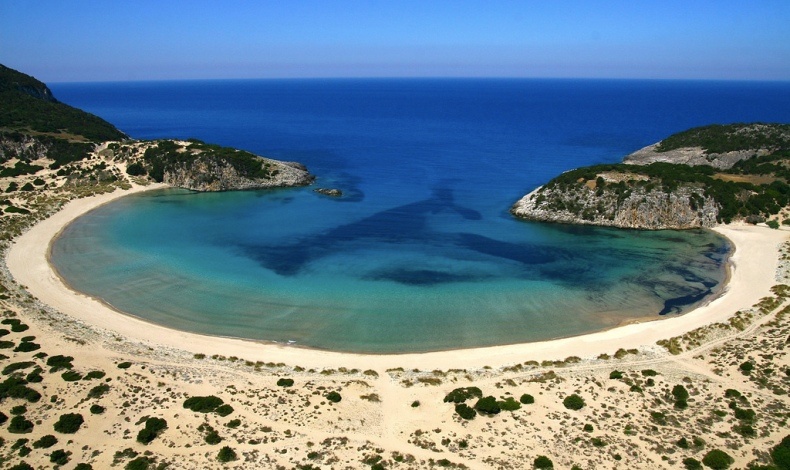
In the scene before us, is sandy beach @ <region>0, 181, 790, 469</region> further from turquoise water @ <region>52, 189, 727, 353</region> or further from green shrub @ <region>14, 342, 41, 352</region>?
turquoise water @ <region>52, 189, 727, 353</region>

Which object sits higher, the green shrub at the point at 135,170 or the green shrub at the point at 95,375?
the green shrub at the point at 135,170

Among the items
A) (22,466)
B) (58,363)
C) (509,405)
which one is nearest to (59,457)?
(22,466)

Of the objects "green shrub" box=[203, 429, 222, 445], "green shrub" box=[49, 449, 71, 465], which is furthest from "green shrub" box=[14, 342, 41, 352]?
"green shrub" box=[203, 429, 222, 445]

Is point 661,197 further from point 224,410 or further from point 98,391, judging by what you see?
point 98,391

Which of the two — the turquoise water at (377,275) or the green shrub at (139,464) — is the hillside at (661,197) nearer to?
the turquoise water at (377,275)

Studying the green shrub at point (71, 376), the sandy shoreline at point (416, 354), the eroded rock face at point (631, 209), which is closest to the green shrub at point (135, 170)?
the sandy shoreline at point (416, 354)

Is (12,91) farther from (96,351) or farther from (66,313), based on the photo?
(96,351)
